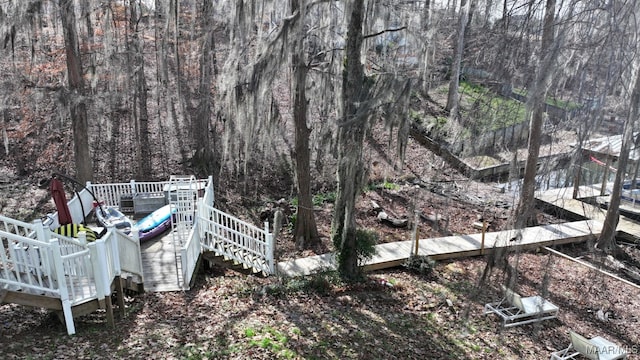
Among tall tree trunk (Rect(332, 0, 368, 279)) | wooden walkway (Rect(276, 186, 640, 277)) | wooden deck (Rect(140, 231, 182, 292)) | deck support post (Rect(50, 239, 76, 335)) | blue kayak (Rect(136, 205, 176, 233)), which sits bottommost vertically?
wooden walkway (Rect(276, 186, 640, 277))

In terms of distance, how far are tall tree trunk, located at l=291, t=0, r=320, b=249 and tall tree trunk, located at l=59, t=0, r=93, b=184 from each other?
17.7 feet

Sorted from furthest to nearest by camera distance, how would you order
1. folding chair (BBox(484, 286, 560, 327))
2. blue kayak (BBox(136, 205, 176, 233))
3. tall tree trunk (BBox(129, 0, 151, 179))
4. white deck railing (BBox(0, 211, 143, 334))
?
tall tree trunk (BBox(129, 0, 151, 179)), blue kayak (BBox(136, 205, 176, 233)), folding chair (BBox(484, 286, 560, 327)), white deck railing (BBox(0, 211, 143, 334))

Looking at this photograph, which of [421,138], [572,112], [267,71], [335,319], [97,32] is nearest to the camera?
[572,112]

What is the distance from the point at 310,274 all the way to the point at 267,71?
4.13 metres

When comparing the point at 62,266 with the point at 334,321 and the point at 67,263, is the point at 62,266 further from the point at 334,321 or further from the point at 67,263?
the point at 334,321

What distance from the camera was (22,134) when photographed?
50.1 feet

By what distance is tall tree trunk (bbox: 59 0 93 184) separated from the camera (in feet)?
33.8

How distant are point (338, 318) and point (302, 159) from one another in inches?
178

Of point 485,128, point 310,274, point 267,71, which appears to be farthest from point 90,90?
point 485,128

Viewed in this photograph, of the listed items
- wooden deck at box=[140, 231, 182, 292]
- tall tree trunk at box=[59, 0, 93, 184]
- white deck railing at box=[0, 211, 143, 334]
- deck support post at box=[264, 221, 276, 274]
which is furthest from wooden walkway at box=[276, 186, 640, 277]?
tall tree trunk at box=[59, 0, 93, 184]

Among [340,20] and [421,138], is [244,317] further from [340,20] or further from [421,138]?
[421,138]

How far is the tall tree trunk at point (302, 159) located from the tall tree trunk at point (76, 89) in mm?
5403

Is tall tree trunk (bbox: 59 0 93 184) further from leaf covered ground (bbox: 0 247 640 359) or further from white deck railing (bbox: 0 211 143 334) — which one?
white deck railing (bbox: 0 211 143 334)

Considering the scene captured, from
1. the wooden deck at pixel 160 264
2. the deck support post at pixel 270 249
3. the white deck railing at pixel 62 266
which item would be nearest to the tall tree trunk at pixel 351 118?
the deck support post at pixel 270 249
